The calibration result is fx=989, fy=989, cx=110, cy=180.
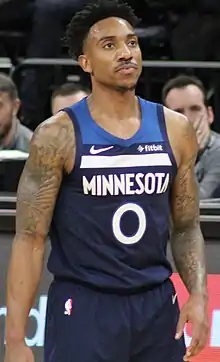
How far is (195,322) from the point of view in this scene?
3406 millimetres

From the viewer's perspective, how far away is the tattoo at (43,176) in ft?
11.1

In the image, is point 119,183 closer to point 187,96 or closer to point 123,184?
point 123,184

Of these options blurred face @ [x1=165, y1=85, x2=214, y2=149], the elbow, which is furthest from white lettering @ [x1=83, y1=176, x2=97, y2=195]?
blurred face @ [x1=165, y1=85, x2=214, y2=149]

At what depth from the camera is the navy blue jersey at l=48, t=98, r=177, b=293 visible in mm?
3355

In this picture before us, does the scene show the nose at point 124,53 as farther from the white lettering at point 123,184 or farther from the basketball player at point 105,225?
the white lettering at point 123,184

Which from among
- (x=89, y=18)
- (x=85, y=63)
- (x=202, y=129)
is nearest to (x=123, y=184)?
(x=85, y=63)

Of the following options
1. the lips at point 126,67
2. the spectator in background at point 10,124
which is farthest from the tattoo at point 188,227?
the spectator in background at point 10,124

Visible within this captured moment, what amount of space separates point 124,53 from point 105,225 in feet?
1.94

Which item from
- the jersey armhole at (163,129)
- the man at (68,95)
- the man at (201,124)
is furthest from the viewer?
the man at (68,95)

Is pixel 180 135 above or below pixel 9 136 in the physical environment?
below

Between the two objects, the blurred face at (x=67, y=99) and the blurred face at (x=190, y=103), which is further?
the blurred face at (x=67, y=99)

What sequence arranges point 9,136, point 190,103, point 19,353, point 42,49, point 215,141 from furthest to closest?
point 42,49 → point 9,136 → point 190,103 → point 215,141 → point 19,353

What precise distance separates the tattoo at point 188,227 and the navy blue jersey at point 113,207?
113mm

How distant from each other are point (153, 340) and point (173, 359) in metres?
0.10
